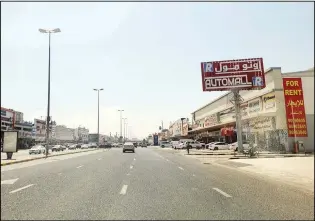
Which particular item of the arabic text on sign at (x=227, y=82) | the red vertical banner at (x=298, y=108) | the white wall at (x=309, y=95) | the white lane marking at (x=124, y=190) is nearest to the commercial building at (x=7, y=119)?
the arabic text on sign at (x=227, y=82)

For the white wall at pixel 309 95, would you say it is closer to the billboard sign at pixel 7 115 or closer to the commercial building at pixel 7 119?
the commercial building at pixel 7 119

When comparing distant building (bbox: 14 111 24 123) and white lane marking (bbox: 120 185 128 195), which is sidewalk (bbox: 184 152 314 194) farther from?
distant building (bbox: 14 111 24 123)

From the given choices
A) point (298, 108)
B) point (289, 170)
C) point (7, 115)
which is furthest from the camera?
point (7, 115)

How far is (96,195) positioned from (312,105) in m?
7.11

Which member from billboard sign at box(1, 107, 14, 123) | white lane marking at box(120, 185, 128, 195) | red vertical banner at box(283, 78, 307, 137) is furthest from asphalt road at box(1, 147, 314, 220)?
billboard sign at box(1, 107, 14, 123)

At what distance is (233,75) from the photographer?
41.8 metres

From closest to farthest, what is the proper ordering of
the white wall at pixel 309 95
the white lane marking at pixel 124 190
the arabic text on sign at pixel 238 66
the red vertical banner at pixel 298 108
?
1. the white wall at pixel 309 95
2. the red vertical banner at pixel 298 108
3. the white lane marking at pixel 124 190
4. the arabic text on sign at pixel 238 66

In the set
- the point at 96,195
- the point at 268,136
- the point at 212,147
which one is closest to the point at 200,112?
the point at 212,147

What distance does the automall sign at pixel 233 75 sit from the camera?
41.2m

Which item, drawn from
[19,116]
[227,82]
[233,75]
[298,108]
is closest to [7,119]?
[19,116]

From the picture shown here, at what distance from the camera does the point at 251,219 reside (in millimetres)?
6996

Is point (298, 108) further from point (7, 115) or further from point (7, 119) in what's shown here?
point (7, 115)

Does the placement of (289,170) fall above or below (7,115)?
below

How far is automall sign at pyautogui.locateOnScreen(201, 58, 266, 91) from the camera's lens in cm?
4125
